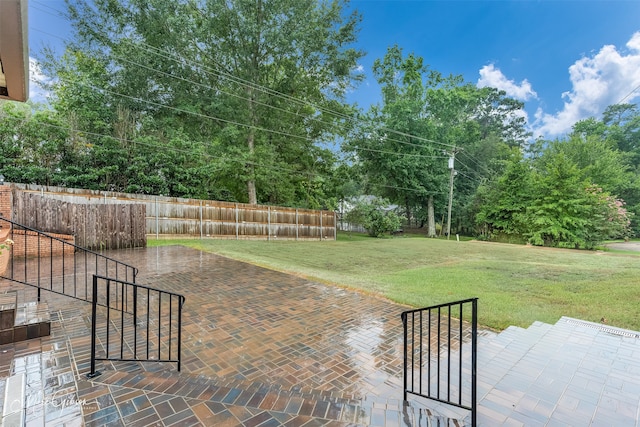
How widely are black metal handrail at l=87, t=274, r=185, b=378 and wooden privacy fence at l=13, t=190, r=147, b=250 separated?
5.89m

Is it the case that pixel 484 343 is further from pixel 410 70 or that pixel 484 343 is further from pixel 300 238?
pixel 410 70

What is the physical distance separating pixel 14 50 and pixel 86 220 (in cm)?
898

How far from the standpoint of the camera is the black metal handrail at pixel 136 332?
254cm

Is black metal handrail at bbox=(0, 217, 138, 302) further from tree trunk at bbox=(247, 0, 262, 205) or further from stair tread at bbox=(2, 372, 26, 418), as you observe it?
tree trunk at bbox=(247, 0, 262, 205)

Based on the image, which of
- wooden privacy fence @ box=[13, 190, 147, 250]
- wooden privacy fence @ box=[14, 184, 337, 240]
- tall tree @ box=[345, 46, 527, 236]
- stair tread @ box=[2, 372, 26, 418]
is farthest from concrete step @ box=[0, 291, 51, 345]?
tall tree @ box=[345, 46, 527, 236]

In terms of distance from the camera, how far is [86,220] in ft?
30.6

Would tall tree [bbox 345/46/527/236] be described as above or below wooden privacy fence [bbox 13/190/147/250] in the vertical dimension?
above

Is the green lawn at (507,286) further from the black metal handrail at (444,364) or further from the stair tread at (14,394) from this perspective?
the stair tread at (14,394)

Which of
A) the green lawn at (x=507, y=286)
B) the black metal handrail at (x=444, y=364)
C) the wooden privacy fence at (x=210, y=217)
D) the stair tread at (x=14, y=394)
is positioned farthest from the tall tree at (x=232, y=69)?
the black metal handrail at (x=444, y=364)

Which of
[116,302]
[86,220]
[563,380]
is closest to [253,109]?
[86,220]

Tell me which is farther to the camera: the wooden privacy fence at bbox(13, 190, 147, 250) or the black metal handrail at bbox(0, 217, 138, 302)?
the wooden privacy fence at bbox(13, 190, 147, 250)

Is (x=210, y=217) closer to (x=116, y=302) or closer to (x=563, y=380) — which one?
(x=116, y=302)

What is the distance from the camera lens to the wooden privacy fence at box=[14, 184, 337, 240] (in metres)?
10.7

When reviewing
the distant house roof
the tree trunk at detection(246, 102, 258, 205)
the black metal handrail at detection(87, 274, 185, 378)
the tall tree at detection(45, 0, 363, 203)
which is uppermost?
the tall tree at detection(45, 0, 363, 203)
